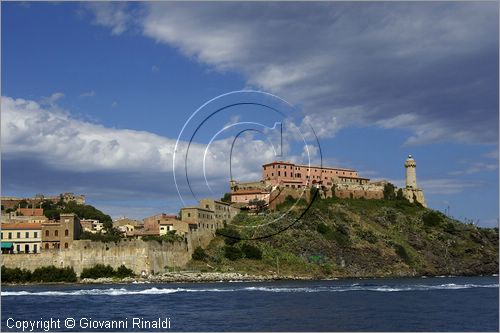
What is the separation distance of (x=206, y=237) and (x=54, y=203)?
4224 centimetres

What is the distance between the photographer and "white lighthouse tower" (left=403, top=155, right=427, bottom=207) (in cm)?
12569

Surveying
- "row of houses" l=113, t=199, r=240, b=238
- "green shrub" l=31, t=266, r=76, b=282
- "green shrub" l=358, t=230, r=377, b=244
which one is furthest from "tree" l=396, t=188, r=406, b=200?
"green shrub" l=31, t=266, r=76, b=282

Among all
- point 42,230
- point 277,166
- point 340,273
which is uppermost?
point 277,166

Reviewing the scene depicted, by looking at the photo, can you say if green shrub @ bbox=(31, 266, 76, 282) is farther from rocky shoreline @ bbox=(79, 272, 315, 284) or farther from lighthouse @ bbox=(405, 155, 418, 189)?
lighthouse @ bbox=(405, 155, 418, 189)

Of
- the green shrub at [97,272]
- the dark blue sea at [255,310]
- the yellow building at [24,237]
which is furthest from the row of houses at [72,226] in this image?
the dark blue sea at [255,310]

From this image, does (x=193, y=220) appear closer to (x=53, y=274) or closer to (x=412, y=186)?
(x=53, y=274)

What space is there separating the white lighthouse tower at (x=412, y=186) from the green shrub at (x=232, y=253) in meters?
48.1

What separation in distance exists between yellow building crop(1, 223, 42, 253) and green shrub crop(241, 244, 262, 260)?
2520 cm

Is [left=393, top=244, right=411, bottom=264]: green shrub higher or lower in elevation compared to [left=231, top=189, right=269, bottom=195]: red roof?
lower

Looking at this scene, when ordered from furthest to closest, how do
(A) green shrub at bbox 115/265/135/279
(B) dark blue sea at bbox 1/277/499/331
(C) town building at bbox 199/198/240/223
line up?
(C) town building at bbox 199/198/240/223 < (A) green shrub at bbox 115/265/135/279 < (B) dark blue sea at bbox 1/277/499/331

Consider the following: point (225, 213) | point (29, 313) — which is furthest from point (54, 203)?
point (29, 313)

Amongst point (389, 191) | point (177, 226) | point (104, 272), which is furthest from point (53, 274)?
point (389, 191)

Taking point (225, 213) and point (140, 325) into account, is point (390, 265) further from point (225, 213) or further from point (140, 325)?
point (140, 325)

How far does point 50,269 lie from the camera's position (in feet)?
244
